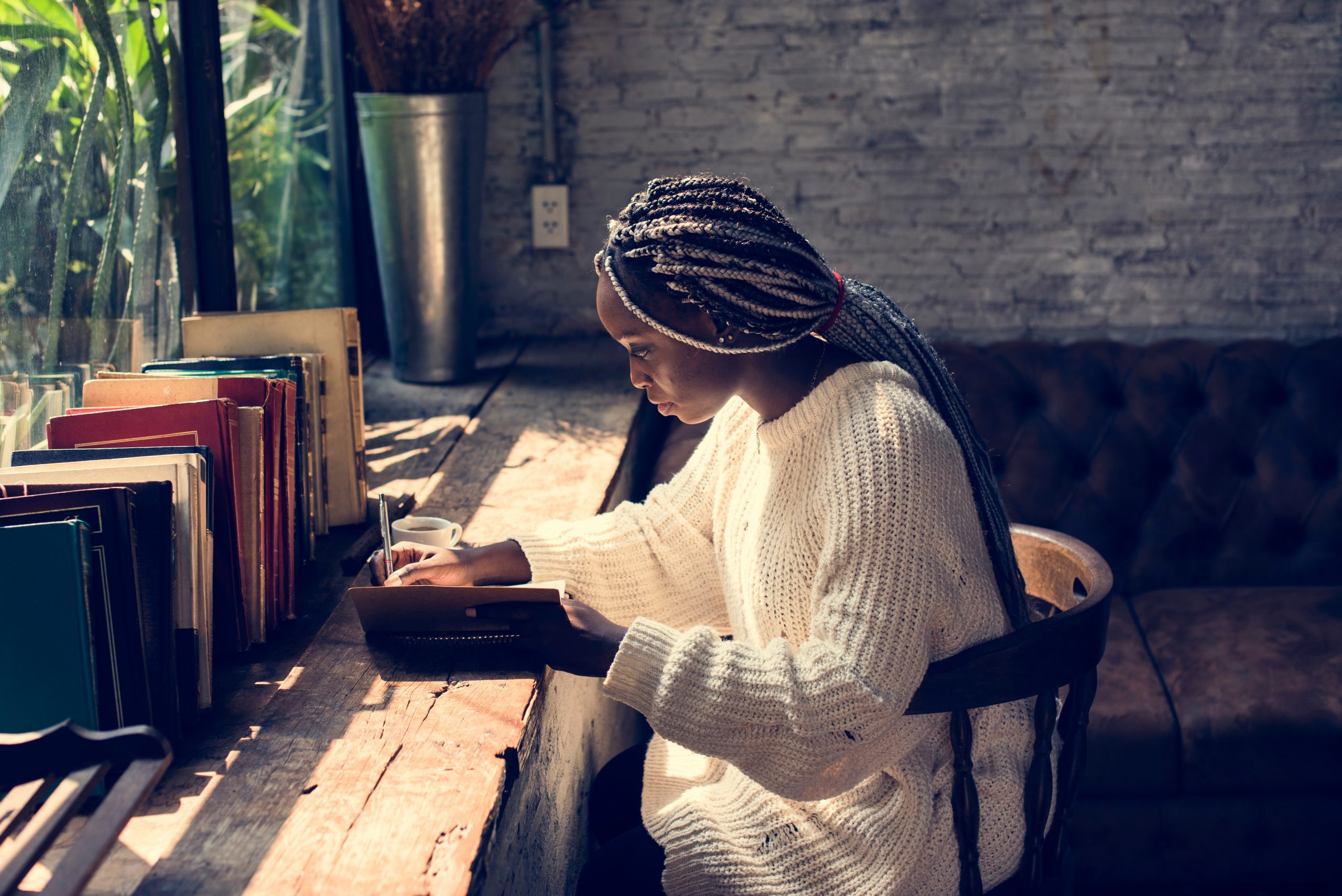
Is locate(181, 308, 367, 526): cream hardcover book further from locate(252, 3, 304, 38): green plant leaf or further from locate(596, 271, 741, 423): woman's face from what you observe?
locate(252, 3, 304, 38): green plant leaf

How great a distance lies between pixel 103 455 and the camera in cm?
115

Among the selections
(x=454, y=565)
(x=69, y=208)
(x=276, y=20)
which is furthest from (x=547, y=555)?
(x=276, y=20)

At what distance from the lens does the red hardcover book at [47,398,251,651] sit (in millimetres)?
1223

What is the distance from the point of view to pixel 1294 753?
1967mm

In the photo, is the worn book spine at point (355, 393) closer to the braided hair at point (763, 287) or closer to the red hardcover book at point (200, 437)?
the red hardcover book at point (200, 437)

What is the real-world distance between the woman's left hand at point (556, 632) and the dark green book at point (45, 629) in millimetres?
360

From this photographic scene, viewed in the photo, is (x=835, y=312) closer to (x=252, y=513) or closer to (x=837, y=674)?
(x=837, y=674)

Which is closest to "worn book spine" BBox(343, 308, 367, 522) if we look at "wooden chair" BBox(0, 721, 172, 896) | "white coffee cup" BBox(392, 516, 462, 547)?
"white coffee cup" BBox(392, 516, 462, 547)

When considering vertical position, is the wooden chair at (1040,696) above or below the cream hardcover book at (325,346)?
below

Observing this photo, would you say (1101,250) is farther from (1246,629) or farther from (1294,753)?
(1294,753)

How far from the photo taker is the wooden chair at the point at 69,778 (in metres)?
0.80

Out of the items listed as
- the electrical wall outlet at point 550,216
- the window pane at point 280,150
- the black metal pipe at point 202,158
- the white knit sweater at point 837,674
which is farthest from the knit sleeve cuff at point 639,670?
the electrical wall outlet at point 550,216

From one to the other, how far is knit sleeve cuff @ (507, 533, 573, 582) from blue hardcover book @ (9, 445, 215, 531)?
0.41 meters

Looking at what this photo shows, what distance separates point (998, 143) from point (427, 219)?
4.94ft
